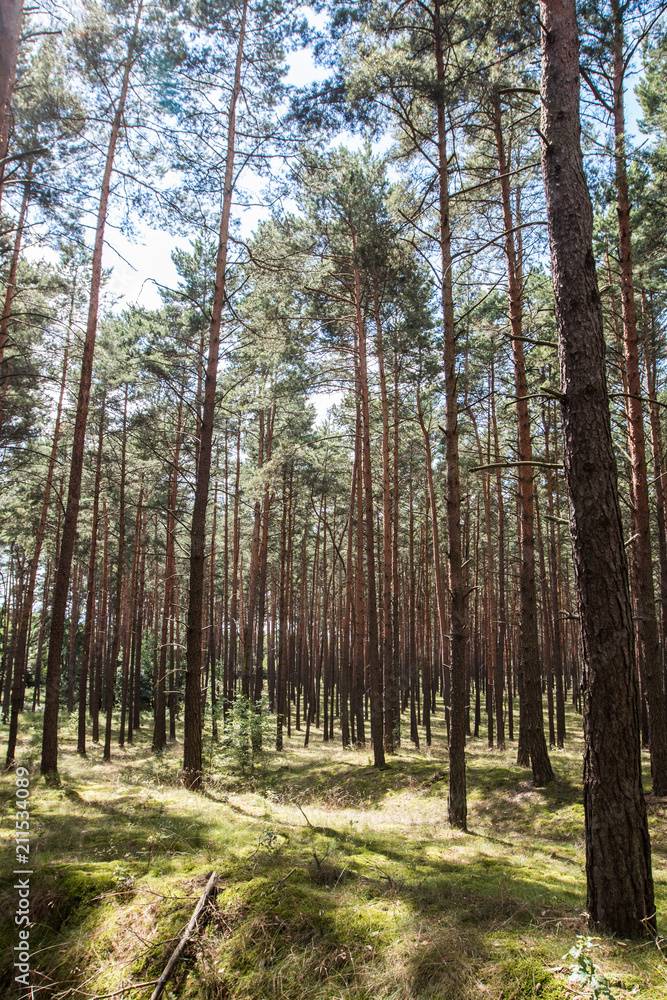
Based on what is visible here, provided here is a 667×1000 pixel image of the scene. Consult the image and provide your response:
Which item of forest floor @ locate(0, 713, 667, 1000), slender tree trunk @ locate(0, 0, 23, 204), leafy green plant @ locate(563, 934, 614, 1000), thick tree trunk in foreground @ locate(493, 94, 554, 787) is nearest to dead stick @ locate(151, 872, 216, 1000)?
forest floor @ locate(0, 713, 667, 1000)

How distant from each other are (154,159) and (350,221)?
4.59 m

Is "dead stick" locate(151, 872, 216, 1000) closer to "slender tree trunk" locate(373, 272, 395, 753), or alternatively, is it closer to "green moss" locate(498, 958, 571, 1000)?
"green moss" locate(498, 958, 571, 1000)

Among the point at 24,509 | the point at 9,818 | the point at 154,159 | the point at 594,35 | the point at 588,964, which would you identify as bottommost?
the point at 9,818

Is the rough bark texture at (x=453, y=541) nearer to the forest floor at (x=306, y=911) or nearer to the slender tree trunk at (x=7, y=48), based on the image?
the forest floor at (x=306, y=911)

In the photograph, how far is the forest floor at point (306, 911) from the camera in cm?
285

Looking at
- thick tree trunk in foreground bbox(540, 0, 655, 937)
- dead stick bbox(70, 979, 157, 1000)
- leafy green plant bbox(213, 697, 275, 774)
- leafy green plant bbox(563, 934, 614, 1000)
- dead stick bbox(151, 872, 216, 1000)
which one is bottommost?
leafy green plant bbox(213, 697, 275, 774)

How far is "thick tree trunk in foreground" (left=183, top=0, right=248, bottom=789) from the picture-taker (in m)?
8.34

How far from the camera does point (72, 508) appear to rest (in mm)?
10039

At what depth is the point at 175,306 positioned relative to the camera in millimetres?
16172

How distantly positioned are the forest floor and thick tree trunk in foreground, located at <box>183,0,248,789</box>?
1536mm

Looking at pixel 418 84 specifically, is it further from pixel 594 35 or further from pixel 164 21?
pixel 164 21

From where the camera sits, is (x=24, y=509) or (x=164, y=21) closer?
(x=164, y=21)

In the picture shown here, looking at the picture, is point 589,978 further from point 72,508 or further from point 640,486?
point 72,508

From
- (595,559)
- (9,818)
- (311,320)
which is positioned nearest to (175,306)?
(311,320)
